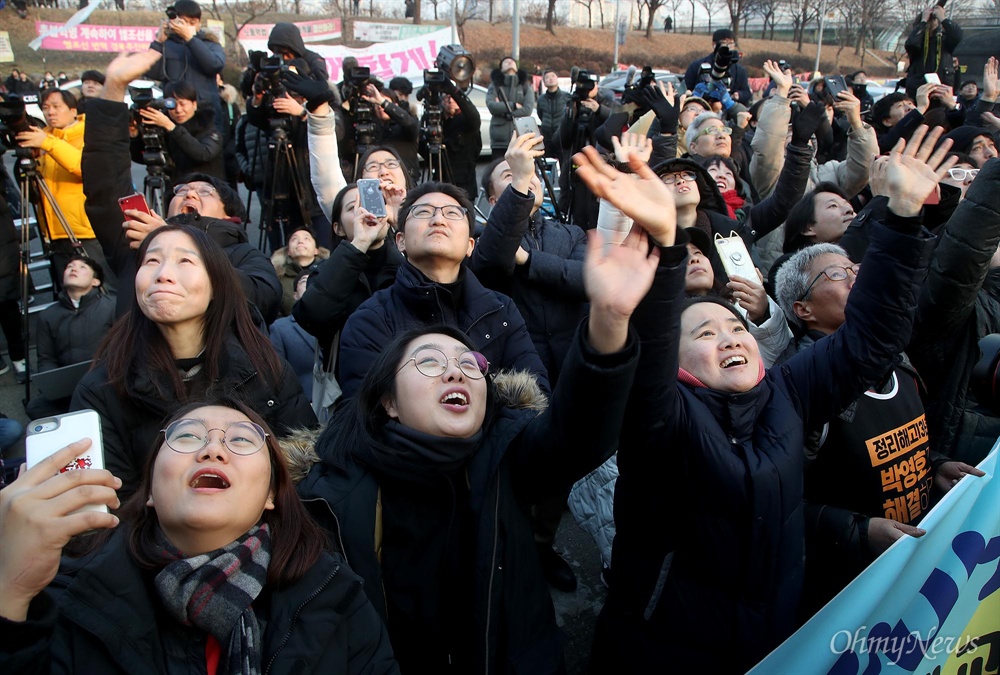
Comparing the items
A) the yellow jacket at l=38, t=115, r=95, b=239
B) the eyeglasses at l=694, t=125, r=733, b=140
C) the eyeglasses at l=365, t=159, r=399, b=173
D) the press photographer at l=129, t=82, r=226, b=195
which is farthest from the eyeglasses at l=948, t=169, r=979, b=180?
the yellow jacket at l=38, t=115, r=95, b=239

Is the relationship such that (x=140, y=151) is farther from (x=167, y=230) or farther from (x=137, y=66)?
(x=167, y=230)

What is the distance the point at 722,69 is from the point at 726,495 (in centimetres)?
597

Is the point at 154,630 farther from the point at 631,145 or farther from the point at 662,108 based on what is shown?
the point at 662,108

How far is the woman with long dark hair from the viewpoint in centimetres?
222

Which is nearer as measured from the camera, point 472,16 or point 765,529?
point 765,529

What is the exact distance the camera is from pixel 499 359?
2.69m

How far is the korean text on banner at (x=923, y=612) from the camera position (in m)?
1.78

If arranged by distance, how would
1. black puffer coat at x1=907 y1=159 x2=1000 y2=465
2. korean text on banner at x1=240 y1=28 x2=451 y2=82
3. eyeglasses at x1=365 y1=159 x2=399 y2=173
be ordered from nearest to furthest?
1. black puffer coat at x1=907 y1=159 x2=1000 y2=465
2. eyeglasses at x1=365 y1=159 x2=399 y2=173
3. korean text on banner at x1=240 y1=28 x2=451 y2=82

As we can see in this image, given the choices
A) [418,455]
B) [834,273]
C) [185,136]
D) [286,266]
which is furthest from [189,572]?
[185,136]

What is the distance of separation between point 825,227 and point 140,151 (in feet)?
16.2

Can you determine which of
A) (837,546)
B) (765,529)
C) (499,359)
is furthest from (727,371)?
(499,359)

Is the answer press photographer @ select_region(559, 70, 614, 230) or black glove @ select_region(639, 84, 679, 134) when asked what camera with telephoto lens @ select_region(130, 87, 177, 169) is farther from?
press photographer @ select_region(559, 70, 614, 230)

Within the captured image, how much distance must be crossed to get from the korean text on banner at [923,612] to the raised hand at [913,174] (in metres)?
0.79

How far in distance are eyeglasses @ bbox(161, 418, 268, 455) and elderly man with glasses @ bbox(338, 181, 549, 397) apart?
0.92 metres
